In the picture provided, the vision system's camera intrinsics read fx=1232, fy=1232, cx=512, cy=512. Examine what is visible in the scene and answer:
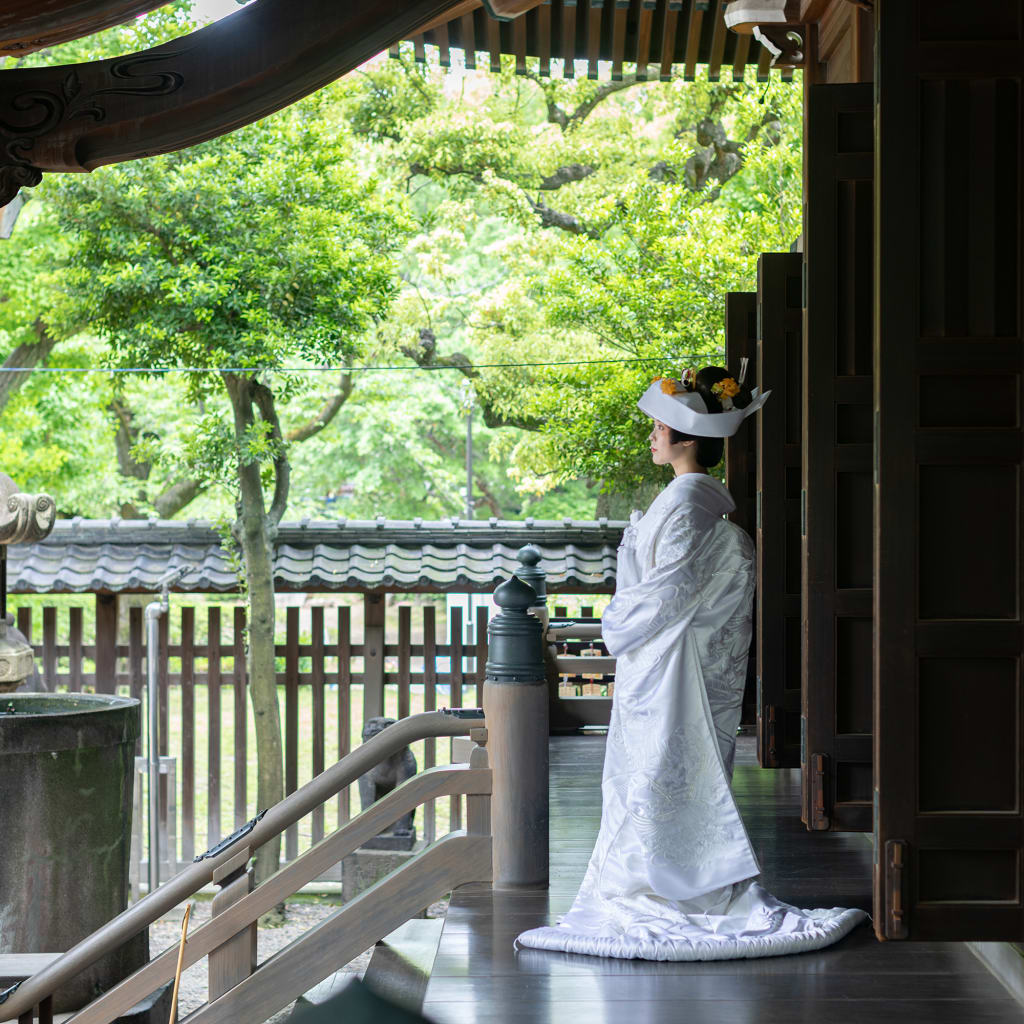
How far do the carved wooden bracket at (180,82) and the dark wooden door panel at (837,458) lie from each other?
214 cm

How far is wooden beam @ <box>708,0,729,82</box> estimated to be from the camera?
509 cm

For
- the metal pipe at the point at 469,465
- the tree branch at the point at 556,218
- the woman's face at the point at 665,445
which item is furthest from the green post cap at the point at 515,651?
the metal pipe at the point at 469,465

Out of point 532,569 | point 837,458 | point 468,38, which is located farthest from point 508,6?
point 532,569

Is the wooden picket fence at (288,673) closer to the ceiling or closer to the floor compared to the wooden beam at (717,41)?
closer to the floor

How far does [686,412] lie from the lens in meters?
3.56

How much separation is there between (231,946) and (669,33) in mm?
3928

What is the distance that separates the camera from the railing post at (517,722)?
3453 millimetres

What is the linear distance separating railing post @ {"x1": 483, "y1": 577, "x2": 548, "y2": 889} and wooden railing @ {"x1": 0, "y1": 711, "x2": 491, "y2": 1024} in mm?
68

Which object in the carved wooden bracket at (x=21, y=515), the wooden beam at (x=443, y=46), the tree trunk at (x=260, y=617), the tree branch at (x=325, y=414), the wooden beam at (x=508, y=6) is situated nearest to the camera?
the wooden beam at (x=508, y=6)

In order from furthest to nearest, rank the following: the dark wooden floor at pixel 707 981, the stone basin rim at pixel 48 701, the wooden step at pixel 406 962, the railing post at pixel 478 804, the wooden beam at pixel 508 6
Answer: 1. the stone basin rim at pixel 48 701
2. the wooden step at pixel 406 962
3. the railing post at pixel 478 804
4. the dark wooden floor at pixel 707 981
5. the wooden beam at pixel 508 6

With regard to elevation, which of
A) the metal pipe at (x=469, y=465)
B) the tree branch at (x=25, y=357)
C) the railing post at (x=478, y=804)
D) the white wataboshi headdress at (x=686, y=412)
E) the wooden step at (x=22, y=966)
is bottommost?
the wooden step at (x=22, y=966)

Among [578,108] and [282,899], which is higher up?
[578,108]

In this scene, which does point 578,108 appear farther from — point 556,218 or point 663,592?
point 663,592

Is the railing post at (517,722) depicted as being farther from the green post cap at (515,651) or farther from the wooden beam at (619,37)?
the wooden beam at (619,37)
